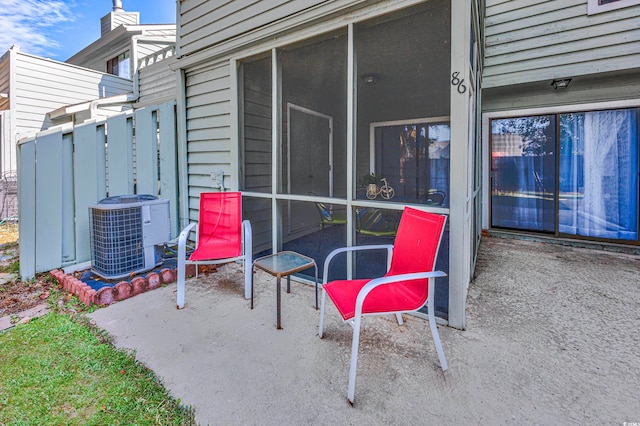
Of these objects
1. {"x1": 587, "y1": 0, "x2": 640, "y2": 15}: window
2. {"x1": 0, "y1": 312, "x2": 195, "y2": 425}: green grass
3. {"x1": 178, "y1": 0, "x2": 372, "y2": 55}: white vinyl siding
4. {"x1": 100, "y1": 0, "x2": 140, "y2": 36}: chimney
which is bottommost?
{"x1": 0, "y1": 312, "x2": 195, "y2": 425}: green grass

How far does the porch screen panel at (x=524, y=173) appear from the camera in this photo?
4.99 metres

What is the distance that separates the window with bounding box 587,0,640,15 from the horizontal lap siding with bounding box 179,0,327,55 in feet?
12.5

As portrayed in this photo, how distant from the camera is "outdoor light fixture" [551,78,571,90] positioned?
4257 mm

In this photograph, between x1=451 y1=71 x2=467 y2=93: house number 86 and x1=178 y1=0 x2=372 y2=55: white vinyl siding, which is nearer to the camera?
x1=451 y1=71 x2=467 y2=93: house number 86

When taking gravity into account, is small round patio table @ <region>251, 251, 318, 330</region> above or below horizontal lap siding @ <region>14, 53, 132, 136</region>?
below

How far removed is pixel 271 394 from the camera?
5.24 ft

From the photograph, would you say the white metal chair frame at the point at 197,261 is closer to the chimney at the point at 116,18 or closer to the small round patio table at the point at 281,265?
the small round patio table at the point at 281,265

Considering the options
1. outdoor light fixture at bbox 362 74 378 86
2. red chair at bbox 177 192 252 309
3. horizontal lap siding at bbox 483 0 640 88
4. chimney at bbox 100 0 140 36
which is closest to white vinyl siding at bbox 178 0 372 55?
outdoor light fixture at bbox 362 74 378 86

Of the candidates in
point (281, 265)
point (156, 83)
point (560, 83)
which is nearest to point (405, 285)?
point (281, 265)

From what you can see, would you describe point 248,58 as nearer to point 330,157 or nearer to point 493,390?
point 330,157

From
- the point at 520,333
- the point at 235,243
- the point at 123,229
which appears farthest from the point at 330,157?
the point at 520,333

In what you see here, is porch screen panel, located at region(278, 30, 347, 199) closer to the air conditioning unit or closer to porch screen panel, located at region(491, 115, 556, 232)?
the air conditioning unit

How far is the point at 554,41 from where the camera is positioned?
4.24 m

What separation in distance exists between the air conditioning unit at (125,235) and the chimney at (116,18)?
10.7m
